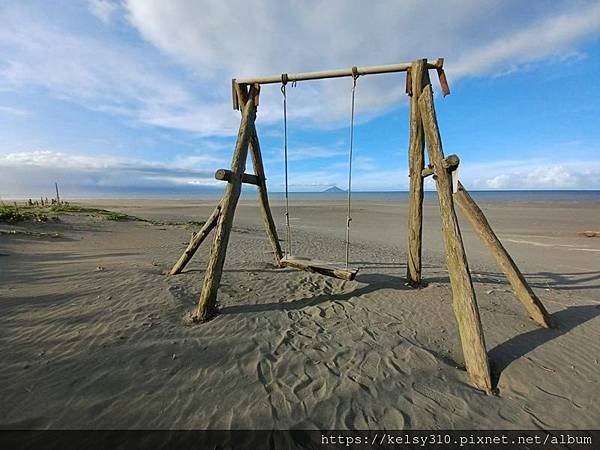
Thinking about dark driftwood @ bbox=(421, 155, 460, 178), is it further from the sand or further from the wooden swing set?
the sand

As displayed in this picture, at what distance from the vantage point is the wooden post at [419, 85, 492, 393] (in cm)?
332

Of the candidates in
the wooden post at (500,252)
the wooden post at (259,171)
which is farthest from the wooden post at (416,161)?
the wooden post at (259,171)

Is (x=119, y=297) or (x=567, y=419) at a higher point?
(x=119, y=297)

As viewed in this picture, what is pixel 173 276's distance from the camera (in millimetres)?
6230

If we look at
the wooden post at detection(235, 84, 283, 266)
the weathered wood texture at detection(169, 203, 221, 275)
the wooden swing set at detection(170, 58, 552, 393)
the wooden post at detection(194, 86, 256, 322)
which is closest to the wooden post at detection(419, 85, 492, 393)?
the wooden swing set at detection(170, 58, 552, 393)

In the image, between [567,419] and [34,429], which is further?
[567,419]

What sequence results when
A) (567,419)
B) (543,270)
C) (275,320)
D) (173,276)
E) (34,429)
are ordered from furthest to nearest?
(543,270), (173,276), (275,320), (567,419), (34,429)

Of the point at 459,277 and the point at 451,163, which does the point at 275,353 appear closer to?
the point at 459,277

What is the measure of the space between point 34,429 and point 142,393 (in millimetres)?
783

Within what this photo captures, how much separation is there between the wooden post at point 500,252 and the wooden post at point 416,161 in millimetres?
1029

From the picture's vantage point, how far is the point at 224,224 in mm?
4801

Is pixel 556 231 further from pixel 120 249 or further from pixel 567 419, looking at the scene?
pixel 120 249

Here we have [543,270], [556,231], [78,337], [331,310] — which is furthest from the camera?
[556,231]

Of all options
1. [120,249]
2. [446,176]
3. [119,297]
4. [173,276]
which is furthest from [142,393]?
[120,249]
